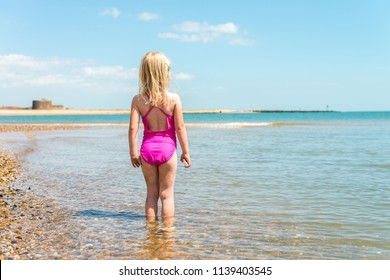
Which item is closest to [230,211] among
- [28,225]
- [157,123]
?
[157,123]

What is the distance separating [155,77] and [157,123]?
70 centimetres

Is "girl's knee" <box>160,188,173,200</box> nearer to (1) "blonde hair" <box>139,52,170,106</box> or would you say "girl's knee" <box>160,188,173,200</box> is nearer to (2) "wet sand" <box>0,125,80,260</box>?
(1) "blonde hair" <box>139,52,170,106</box>

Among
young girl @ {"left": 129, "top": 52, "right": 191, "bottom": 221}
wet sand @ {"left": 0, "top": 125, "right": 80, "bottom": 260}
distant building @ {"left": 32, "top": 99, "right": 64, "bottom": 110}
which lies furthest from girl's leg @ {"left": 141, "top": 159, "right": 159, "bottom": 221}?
distant building @ {"left": 32, "top": 99, "right": 64, "bottom": 110}

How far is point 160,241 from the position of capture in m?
6.38

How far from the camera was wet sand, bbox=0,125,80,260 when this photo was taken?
5.83 meters

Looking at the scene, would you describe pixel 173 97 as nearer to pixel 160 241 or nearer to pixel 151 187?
pixel 151 187

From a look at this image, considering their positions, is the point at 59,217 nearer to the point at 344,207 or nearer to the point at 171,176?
the point at 171,176

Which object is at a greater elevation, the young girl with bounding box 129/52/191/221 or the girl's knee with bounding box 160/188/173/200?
the young girl with bounding box 129/52/191/221

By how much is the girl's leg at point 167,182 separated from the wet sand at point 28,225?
1.59m

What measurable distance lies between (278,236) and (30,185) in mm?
6842

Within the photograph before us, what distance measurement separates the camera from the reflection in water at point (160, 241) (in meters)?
5.77

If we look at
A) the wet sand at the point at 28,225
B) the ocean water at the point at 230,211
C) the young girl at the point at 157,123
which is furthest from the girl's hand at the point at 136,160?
the wet sand at the point at 28,225

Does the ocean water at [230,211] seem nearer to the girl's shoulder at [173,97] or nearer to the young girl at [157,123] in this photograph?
the young girl at [157,123]

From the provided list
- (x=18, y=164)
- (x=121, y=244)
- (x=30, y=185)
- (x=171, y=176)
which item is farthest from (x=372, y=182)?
(x=18, y=164)
